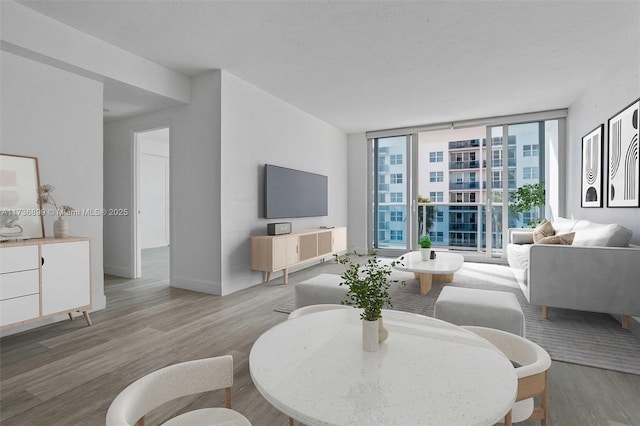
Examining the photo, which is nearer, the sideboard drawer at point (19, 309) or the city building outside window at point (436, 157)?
the sideboard drawer at point (19, 309)

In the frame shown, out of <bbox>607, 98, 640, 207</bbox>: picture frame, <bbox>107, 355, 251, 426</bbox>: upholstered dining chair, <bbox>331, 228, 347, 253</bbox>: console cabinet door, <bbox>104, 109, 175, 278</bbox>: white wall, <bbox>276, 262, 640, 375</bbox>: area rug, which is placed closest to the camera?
<bbox>107, 355, 251, 426</bbox>: upholstered dining chair

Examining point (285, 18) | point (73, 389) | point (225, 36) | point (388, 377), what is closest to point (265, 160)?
point (225, 36)

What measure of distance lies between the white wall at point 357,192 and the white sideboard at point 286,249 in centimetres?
162

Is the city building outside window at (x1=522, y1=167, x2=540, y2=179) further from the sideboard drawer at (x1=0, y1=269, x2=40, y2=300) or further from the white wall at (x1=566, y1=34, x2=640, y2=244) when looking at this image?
the sideboard drawer at (x1=0, y1=269, x2=40, y2=300)

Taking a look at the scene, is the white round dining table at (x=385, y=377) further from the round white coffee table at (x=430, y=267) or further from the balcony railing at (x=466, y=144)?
the balcony railing at (x=466, y=144)

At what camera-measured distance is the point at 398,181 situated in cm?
686

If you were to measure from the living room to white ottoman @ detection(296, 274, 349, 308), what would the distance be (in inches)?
43.9

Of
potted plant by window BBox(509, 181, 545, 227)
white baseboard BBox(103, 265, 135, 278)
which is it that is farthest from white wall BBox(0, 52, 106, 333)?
potted plant by window BBox(509, 181, 545, 227)

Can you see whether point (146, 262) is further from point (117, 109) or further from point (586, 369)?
point (586, 369)

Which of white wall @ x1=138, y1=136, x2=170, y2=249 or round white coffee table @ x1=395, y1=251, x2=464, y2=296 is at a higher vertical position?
white wall @ x1=138, y1=136, x2=170, y2=249

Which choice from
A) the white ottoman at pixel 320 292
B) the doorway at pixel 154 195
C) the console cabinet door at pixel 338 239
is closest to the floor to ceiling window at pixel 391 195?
the console cabinet door at pixel 338 239

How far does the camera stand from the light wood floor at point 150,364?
1.66 m

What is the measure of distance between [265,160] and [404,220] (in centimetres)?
353

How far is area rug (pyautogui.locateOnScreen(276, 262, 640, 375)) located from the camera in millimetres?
2207
